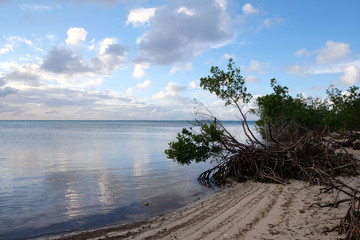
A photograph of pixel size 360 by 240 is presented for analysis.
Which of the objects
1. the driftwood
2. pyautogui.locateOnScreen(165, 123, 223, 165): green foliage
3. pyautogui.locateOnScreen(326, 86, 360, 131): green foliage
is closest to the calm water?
pyautogui.locateOnScreen(165, 123, 223, 165): green foliage

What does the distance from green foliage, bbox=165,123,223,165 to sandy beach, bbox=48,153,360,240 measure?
3.07 m

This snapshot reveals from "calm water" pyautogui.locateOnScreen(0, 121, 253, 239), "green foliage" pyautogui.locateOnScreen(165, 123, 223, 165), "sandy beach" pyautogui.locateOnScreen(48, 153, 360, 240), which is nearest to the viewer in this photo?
"sandy beach" pyautogui.locateOnScreen(48, 153, 360, 240)

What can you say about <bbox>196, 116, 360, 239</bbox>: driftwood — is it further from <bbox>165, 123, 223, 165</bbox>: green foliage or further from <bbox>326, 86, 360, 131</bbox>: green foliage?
<bbox>326, 86, 360, 131</bbox>: green foliage

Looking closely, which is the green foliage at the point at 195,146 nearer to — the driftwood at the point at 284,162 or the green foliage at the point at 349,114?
the driftwood at the point at 284,162

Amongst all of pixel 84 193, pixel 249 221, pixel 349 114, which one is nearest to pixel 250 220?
pixel 249 221

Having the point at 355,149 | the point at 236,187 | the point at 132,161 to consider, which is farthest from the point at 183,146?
the point at 355,149

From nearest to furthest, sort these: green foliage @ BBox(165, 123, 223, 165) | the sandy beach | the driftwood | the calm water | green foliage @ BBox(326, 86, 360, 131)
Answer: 1. the sandy beach
2. the calm water
3. the driftwood
4. green foliage @ BBox(165, 123, 223, 165)
5. green foliage @ BBox(326, 86, 360, 131)

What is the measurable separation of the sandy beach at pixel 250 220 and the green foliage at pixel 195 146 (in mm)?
3067

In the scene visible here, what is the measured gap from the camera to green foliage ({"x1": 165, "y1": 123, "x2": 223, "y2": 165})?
11.1 meters

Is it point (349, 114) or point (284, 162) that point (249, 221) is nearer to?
point (284, 162)

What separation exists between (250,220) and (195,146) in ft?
19.0

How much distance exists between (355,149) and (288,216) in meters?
15.5

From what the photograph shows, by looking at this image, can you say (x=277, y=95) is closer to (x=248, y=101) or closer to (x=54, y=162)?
(x=248, y=101)

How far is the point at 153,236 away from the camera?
5.71 meters
